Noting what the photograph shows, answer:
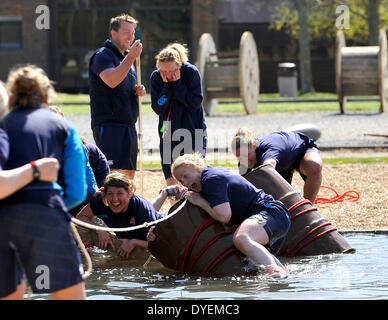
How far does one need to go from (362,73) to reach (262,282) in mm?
18310

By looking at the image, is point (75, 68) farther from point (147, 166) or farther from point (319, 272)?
point (319, 272)

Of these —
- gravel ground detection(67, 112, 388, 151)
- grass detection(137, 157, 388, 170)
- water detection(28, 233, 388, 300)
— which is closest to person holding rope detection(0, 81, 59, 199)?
water detection(28, 233, 388, 300)

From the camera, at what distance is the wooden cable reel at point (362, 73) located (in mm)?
24938

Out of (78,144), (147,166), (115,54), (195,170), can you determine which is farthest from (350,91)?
(78,144)

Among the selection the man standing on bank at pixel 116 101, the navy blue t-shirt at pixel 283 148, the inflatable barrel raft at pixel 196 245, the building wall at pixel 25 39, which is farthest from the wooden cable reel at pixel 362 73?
the building wall at pixel 25 39

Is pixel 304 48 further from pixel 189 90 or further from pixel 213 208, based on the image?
pixel 213 208

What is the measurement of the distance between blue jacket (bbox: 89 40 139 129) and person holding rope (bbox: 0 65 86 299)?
13.5 feet

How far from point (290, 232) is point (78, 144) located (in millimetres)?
3831

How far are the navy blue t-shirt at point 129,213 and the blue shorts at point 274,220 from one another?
37.1 inches

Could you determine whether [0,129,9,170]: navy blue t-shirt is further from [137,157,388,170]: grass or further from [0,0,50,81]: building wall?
[0,0,50,81]: building wall

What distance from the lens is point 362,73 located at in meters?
25.0

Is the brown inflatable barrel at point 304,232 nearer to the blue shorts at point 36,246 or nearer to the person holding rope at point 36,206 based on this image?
the person holding rope at point 36,206

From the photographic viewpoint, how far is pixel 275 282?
741 cm

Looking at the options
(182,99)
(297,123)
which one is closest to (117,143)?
(182,99)
